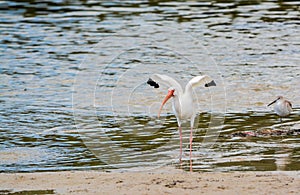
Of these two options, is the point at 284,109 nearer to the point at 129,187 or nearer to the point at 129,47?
the point at 129,187

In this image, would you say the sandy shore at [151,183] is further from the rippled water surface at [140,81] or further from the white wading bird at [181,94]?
the white wading bird at [181,94]

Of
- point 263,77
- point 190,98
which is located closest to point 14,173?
point 190,98

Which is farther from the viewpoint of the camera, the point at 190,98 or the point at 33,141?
the point at 33,141

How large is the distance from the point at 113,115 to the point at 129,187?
4.85m

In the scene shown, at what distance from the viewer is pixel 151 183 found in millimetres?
8430

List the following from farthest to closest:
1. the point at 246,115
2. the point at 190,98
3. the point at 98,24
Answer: the point at 98,24 → the point at 246,115 → the point at 190,98

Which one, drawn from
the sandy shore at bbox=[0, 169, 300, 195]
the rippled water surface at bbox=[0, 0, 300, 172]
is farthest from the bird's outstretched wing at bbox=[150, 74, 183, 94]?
the sandy shore at bbox=[0, 169, 300, 195]

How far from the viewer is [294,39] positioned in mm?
20250

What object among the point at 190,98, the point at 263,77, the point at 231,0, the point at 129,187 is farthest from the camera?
the point at 231,0

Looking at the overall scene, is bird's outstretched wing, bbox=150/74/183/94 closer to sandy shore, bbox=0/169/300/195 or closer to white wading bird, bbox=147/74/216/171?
white wading bird, bbox=147/74/216/171

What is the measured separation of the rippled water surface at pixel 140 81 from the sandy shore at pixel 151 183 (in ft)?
1.86

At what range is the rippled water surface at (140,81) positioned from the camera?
1041 cm

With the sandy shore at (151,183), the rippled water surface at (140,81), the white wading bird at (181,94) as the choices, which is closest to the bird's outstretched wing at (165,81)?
the white wading bird at (181,94)

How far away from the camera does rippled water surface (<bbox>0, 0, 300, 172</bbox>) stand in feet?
34.2
